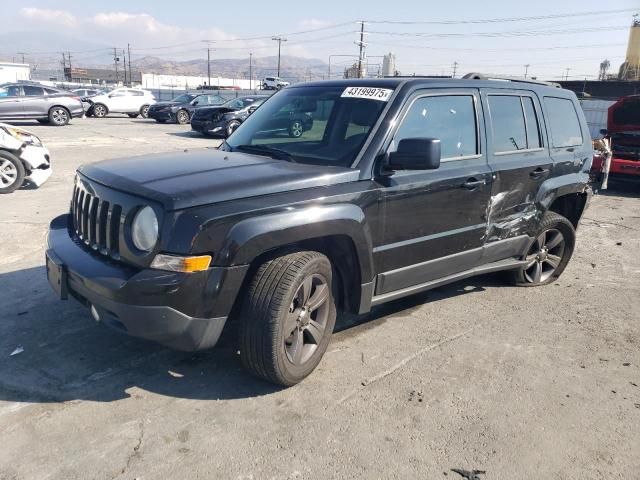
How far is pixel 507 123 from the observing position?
452cm

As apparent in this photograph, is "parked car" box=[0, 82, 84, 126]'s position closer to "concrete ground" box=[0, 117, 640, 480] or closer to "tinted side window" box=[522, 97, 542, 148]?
"concrete ground" box=[0, 117, 640, 480]

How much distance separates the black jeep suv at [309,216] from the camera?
288 centimetres

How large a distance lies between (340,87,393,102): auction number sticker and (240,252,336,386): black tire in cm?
123

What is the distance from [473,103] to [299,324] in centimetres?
Answer: 220

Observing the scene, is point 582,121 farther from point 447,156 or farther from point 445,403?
point 445,403

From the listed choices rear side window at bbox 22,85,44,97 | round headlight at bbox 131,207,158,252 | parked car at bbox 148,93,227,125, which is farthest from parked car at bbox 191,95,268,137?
round headlight at bbox 131,207,158,252

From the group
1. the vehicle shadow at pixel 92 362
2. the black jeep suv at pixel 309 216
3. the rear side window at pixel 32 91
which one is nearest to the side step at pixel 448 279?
the black jeep suv at pixel 309 216

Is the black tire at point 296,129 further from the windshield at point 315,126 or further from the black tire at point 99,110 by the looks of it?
the black tire at point 99,110

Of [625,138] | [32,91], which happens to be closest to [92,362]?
[625,138]

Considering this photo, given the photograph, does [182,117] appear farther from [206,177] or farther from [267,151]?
[206,177]

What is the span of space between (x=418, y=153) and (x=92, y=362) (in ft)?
8.06

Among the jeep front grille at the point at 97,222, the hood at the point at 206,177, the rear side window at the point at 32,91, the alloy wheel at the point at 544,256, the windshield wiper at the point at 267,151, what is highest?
the rear side window at the point at 32,91

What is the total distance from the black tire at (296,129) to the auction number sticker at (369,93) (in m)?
0.37

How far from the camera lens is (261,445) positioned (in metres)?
2.83
